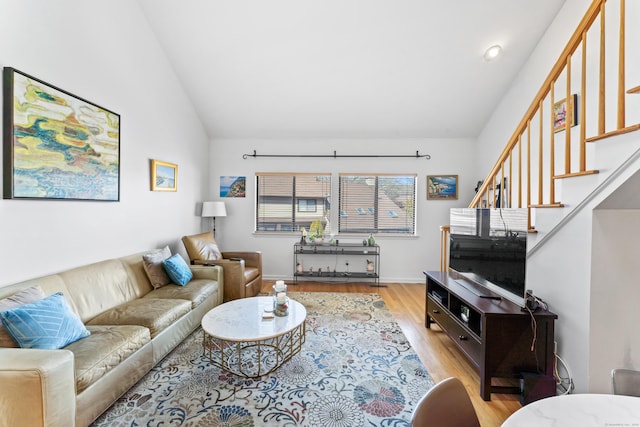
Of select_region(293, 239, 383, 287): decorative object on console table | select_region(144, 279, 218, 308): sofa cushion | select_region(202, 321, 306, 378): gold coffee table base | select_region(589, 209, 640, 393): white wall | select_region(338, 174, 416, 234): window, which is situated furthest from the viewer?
select_region(338, 174, 416, 234): window

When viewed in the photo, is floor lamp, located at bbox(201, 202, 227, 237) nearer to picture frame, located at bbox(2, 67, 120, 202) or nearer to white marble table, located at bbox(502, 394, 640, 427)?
picture frame, located at bbox(2, 67, 120, 202)

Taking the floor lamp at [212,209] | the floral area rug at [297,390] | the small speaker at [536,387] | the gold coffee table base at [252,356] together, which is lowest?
the floral area rug at [297,390]

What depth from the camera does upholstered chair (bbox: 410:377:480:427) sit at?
32.2 inches

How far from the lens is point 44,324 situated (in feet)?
5.54

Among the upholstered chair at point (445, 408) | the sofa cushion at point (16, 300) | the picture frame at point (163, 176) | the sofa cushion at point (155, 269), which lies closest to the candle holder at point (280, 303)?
the sofa cushion at point (155, 269)

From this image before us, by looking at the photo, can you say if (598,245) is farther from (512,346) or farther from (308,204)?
(308,204)

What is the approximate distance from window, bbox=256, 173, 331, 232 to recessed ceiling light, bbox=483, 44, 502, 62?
2758 mm

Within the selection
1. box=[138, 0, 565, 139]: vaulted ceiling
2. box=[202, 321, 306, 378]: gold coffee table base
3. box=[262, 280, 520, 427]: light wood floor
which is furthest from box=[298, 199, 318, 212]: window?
box=[202, 321, 306, 378]: gold coffee table base

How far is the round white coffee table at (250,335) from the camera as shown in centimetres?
208

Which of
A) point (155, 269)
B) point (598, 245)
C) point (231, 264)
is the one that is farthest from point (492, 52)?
point (155, 269)

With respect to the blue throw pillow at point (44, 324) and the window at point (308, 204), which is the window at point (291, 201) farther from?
the blue throw pillow at point (44, 324)

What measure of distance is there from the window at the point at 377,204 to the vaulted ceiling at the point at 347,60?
82 cm

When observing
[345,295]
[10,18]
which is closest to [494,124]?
[345,295]

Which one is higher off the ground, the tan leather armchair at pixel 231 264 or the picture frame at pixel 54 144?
the picture frame at pixel 54 144
